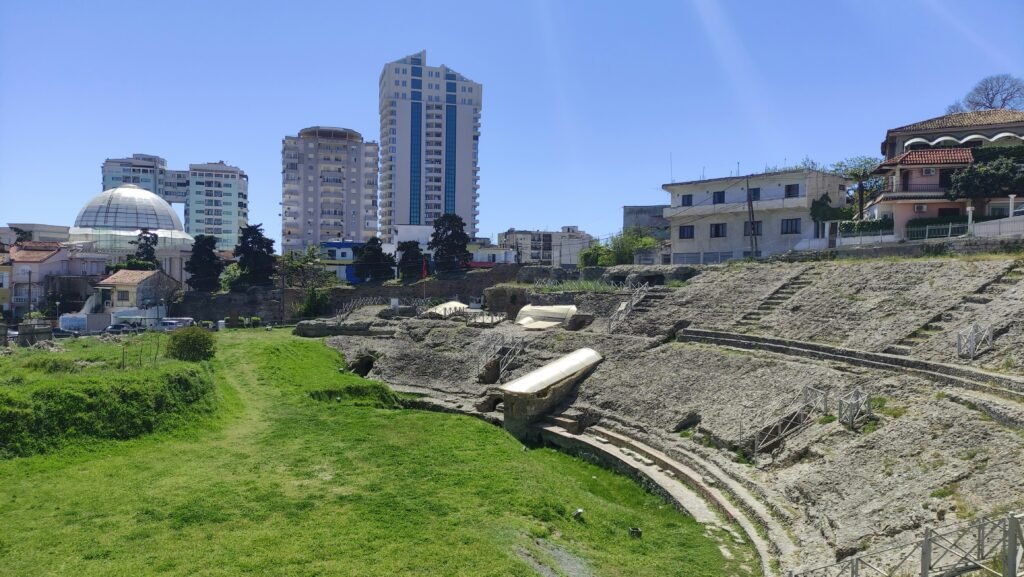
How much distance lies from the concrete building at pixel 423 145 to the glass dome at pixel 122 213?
3446cm

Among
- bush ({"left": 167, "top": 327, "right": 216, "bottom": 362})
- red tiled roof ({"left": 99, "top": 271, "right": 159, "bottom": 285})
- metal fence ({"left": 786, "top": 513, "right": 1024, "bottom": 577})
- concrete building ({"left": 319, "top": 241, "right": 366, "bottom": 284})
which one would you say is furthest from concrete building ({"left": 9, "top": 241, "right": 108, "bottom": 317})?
metal fence ({"left": 786, "top": 513, "right": 1024, "bottom": 577})

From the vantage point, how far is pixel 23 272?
196 feet

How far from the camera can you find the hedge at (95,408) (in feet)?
61.4

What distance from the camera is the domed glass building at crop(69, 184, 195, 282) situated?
273 ft

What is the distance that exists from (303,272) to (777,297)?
149 ft

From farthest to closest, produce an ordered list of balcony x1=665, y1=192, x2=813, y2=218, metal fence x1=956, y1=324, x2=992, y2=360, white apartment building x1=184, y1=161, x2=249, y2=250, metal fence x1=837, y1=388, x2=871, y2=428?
white apartment building x1=184, y1=161, x2=249, y2=250 → balcony x1=665, y1=192, x2=813, y2=218 → metal fence x1=956, y1=324, x2=992, y2=360 → metal fence x1=837, y1=388, x2=871, y2=428

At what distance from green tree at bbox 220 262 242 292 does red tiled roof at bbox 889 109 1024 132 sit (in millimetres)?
55557

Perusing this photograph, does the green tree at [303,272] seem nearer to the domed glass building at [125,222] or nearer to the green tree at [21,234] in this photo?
the domed glass building at [125,222]

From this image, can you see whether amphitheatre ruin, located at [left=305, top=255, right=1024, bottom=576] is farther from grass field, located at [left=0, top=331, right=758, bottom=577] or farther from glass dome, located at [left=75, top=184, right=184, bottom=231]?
glass dome, located at [left=75, top=184, right=184, bottom=231]

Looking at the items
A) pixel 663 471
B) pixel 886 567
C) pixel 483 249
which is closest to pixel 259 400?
pixel 663 471

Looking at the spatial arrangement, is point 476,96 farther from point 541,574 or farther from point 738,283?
point 541,574

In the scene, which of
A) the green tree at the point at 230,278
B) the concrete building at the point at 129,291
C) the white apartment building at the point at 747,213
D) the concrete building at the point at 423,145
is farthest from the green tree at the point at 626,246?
the concrete building at the point at 423,145

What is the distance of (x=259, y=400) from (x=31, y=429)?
30.9 feet

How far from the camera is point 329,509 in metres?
15.9
